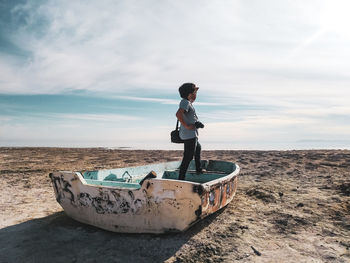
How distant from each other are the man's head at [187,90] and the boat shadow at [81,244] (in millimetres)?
2375

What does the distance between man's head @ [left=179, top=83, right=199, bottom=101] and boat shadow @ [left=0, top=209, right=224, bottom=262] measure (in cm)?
237

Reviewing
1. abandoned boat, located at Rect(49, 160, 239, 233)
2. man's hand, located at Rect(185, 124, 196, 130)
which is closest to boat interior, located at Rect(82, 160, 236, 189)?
abandoned boat, located at Rect(49, 160, 239, 233)

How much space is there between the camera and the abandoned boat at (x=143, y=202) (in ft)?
12.0

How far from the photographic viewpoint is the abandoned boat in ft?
12.0

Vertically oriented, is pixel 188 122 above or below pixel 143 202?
above

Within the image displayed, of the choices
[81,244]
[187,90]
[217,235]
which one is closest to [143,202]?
[81,244]

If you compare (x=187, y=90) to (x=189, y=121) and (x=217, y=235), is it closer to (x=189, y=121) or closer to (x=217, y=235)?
(x=189, y=121)

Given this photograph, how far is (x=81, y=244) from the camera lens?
12.6ft

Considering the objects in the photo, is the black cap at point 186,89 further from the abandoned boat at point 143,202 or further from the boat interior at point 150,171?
the boat interior at point 150,171

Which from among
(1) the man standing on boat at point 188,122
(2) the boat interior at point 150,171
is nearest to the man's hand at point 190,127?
(1) the man standing on boat at point 188,122

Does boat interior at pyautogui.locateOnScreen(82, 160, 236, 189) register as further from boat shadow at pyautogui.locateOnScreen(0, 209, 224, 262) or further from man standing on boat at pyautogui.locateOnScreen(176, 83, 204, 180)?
man standing on boat at pyautogui.locateOnScreen(176, 83, 204, 180)

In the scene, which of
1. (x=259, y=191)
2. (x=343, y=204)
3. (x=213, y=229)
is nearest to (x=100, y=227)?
(x=213, y=229)

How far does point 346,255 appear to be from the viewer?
3322 millimetres

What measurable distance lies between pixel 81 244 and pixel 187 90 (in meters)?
3.18
